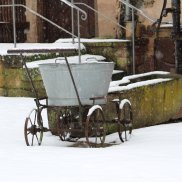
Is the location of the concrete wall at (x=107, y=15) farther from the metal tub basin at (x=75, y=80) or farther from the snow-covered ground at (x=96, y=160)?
the metal tub basin at (x=75, y=80)

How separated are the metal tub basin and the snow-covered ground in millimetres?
537

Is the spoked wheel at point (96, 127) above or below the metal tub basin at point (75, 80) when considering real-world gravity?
below

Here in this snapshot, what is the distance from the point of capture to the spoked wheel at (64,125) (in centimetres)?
656

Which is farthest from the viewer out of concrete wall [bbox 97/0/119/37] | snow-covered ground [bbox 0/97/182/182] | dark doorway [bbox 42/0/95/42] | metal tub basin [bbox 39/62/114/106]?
dark doorway [bbox 42/0/95/42]

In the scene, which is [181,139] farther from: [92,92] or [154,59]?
[154,59]

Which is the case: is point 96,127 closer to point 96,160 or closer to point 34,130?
point 34,130

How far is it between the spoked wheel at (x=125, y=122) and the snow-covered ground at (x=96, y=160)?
0.32 feet

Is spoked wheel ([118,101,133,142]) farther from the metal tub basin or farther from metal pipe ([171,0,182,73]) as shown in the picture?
metal pipe ([171,0,182,73])

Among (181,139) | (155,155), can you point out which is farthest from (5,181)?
(181,139)

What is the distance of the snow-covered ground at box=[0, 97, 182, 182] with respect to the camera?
4.89 meters

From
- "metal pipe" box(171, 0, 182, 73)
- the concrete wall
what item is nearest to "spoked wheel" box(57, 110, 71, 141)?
"metal pipe" box(171, 0, 182, 73)

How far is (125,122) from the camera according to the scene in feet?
22.9

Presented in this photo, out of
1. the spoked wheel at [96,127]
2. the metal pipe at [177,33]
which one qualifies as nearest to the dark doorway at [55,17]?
the metal pipe at [177,33]

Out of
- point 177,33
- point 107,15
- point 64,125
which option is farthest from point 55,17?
point 64,125
